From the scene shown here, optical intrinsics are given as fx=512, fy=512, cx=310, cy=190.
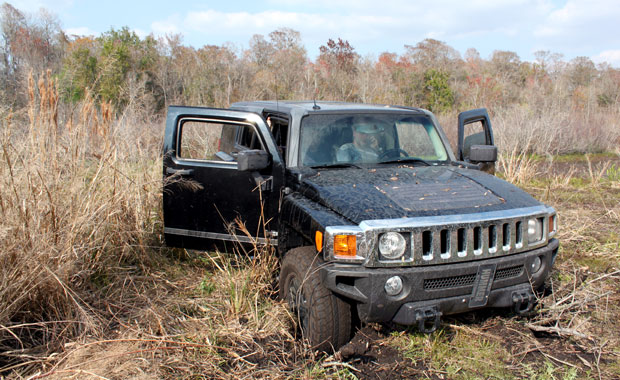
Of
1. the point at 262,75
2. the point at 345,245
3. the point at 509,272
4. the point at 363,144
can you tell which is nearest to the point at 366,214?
the point at 345,245

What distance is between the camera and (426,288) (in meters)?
3.00

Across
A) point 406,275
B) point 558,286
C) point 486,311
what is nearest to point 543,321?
point 486,311

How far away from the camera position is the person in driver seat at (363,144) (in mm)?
4125

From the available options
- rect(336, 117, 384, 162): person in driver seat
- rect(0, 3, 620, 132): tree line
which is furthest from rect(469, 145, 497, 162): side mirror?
rect(0, 3, 620, 132): tree line

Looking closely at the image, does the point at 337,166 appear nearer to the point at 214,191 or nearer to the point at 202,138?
the point at 214,191

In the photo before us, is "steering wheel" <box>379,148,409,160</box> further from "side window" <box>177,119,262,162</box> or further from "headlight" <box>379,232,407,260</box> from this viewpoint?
"headlight" <box>379,232,407,260</box>

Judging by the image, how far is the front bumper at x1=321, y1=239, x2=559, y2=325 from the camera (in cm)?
292

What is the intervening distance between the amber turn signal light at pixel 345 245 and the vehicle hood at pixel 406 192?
125 mm

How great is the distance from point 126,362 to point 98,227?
1398 mm

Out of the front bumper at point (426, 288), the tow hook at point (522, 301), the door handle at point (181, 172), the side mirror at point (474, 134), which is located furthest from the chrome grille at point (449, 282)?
the door handle at point (181, 172)

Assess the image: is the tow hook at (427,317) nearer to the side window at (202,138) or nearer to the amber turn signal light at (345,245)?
the amber turn signal light at (345,245)

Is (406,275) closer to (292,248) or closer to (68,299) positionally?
(292,248)

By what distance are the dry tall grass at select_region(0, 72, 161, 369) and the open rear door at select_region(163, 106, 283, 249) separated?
1.47 ft

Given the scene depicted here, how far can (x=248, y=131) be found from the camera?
511cm
